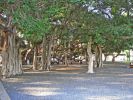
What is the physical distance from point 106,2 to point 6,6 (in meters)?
10.3

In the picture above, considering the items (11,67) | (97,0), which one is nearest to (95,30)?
(97,0)

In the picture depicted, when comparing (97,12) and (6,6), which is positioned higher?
(97,12)

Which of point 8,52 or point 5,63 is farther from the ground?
point 8,52

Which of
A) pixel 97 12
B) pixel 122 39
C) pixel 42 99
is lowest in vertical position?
pixel 42 99

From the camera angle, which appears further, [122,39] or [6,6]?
[122,39]

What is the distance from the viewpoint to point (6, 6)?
10.8 metres

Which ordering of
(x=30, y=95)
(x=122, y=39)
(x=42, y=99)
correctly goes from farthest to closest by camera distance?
(x=122, y=39), (x=30, y=95), (x=42, y=99)

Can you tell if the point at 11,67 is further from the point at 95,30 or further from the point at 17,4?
the point at 17,4

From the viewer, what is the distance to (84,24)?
2261 centimetres

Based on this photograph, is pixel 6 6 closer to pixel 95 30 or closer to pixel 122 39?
pixel 95 30

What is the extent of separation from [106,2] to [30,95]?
961 centimetres

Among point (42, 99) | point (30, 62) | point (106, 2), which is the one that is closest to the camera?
point (42, 99)

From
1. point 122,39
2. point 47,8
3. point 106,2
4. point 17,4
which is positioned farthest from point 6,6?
point 122,39

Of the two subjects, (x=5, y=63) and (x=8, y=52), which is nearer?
(x=5, y=63)
